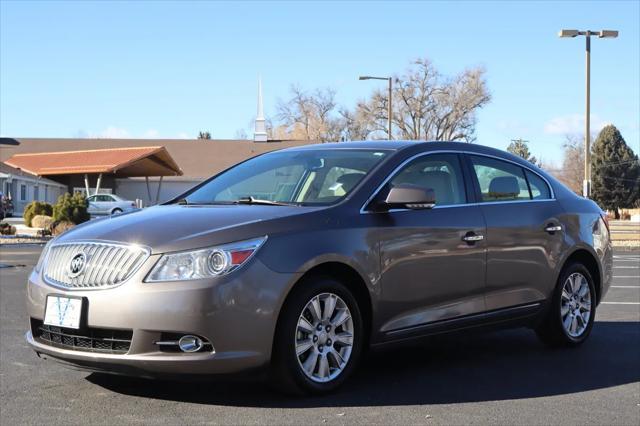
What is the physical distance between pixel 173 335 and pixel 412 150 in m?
2.39

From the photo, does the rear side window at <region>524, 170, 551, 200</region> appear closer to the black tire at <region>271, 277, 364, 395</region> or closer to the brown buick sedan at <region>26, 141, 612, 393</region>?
the brown buick sedan at <region>26, 141, 612, 393</region>

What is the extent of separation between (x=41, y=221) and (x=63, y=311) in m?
26.4

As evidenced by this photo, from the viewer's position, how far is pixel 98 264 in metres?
4.66

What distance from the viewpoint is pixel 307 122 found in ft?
244

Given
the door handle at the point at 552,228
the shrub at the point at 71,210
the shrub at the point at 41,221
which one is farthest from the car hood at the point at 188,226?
the shrub at the point at 41,221

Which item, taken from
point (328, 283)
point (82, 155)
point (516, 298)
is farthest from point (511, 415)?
point (82, 155)

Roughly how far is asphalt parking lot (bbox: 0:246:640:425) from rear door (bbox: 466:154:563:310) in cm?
57

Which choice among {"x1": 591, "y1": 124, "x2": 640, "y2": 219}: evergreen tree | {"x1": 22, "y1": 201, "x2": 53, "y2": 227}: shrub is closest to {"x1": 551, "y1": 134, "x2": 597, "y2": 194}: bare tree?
{"x1": 591, "y1": 124, "x2": 640, "y2": 219}: evergreen tree

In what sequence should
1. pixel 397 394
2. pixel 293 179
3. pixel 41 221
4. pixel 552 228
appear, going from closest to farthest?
1. pixel 397 394
2. pixel 293 179
3. pixel 552 228
4. pixel 41 221

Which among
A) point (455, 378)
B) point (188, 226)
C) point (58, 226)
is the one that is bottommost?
point (455, 378)

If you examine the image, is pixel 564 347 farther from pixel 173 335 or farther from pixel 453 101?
pixel 453 101

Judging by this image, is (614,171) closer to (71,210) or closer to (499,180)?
(71,210)

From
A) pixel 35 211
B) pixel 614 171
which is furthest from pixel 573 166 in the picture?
pixel 35 211

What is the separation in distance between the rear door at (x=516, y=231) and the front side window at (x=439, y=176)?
0.18 metres
